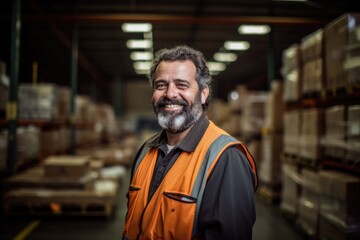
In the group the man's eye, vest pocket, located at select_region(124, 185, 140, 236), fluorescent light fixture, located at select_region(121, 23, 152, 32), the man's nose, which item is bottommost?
vest pocket, located at select_region(124, 185, 140, 236)

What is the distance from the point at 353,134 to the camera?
159 inches

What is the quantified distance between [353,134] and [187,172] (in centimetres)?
292

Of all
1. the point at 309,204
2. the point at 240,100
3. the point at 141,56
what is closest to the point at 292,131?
the point at 309,204

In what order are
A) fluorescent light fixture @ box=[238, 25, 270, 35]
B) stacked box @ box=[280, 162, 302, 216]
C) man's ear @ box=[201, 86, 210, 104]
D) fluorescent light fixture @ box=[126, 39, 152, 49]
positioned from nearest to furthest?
man's ear @ box=[201, 86, 210, 104] → stacked box @ box=[280, 162, 302, 216] → fluorescent light fixture @ box=[238, 25, 270, 35] → fluorescent light fixture @ box=[126, 39, 152, 49]

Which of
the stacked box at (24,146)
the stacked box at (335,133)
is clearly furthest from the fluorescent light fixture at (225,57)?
the stacked box at (335,133)

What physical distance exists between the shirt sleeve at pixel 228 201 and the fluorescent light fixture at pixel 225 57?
15.5m

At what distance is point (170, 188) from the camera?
2004 mm

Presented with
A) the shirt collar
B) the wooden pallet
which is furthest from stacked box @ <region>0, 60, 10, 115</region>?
the shirt collar

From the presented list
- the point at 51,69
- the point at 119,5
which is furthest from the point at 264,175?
the point at 51,69

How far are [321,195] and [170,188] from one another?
3.24 meters

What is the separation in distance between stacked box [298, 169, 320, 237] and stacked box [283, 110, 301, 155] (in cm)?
64

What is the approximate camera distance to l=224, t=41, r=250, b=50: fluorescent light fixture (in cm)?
1474

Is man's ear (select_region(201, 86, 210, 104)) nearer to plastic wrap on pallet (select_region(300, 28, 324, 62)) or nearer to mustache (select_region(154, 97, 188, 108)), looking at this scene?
mustache (select_region(154, 97, 188, 108))

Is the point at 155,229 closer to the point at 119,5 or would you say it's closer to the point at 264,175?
the point at 264,175
